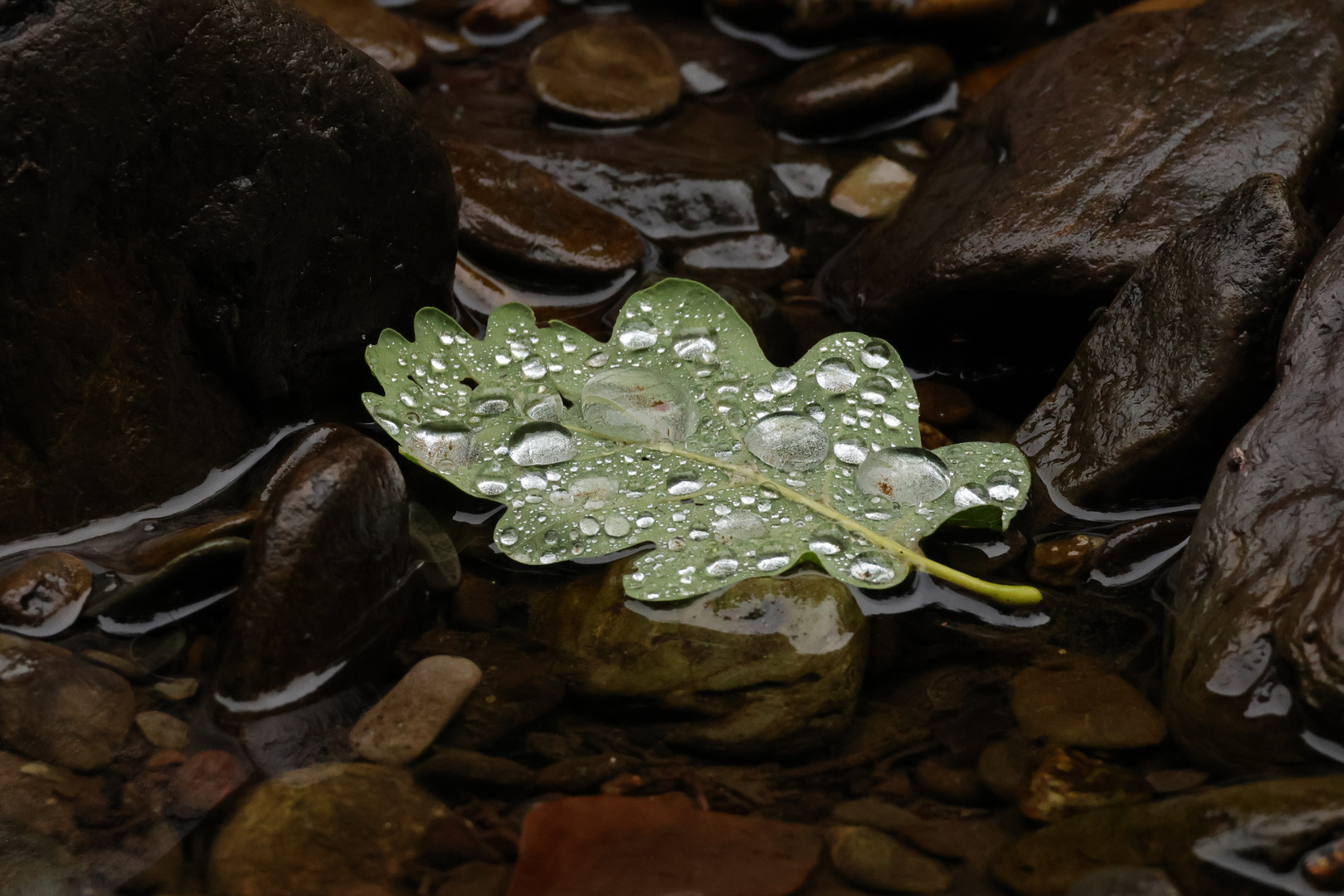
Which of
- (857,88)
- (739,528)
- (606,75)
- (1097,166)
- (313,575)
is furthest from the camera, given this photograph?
(606,75)

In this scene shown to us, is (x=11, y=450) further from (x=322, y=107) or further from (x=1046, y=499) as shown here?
(x=1046, y=499)

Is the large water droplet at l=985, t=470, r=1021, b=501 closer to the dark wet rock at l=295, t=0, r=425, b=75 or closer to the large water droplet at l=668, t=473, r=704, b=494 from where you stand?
the large water droplet at l=668, t=473, r=704, b=494

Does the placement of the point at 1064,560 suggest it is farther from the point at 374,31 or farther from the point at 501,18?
the point at 501,18

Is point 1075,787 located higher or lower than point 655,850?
higher

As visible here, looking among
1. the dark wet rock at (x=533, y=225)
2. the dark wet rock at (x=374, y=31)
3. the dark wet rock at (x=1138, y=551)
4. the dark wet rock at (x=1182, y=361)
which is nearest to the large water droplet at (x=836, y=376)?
the dark wet rock at (x=1182, y=361)

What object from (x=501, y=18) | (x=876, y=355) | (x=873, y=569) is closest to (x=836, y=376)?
(x=876, y=355)

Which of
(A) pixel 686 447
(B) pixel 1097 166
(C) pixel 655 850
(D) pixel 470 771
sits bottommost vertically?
(D) pixel 470 771

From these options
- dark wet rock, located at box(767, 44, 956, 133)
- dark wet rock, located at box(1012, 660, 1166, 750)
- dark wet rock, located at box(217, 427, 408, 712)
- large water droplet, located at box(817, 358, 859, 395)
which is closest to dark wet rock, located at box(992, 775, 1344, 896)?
dark wet rock, located at box(1012, 660, 1166, 750)
